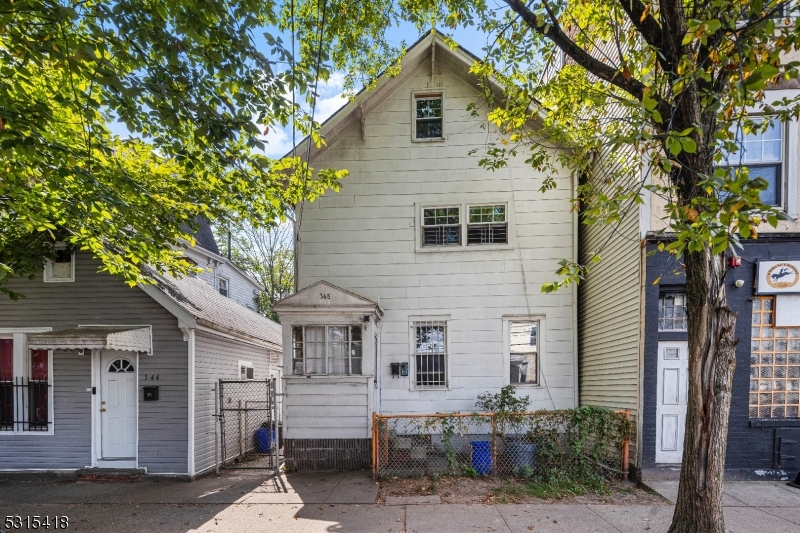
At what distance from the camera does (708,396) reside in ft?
14.6

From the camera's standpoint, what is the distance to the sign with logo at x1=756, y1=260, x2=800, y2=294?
7.12 metres

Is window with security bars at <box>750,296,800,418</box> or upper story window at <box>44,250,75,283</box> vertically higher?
upper story window at <box>44,250,75,283</box>

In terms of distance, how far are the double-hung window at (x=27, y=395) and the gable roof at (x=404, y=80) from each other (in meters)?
6.38

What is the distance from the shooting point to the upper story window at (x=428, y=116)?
32.0 feet

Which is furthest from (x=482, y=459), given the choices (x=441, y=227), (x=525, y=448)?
(x=441, y=227)

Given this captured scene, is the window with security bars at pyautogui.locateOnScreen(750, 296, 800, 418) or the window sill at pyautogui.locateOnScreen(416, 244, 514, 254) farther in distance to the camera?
the window sill at pyautogui.locateOnScreen(416, 244, 514, 254)

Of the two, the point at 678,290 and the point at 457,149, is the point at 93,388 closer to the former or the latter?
the point at 457,149

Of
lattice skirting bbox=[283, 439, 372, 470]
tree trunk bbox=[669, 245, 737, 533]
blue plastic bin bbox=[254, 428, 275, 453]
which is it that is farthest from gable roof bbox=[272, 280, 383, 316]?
tree trunk bbox=[669, 245, 737, 533]

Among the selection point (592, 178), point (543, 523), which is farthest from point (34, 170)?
point (592, 178)

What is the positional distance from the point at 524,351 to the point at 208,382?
6574mm

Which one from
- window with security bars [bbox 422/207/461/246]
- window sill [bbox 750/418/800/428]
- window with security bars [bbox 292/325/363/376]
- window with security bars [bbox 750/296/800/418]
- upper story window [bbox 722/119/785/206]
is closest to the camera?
window sill [bbox 750/418/800/428]

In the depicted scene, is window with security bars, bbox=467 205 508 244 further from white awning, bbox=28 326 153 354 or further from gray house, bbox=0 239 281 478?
white awning, bbox=28 326 153 354

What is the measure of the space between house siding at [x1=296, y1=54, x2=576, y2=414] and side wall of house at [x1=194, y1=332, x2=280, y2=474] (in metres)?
2.29

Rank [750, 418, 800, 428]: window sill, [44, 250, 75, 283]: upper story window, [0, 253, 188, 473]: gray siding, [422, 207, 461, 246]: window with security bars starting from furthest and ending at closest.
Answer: [422, 207, 461, 246]: window with security bars < [44, 250, 75, 283]: upper story window < [0, 253, 188, 473]: gray siding < [750, 418, 800, 428]: window sill
